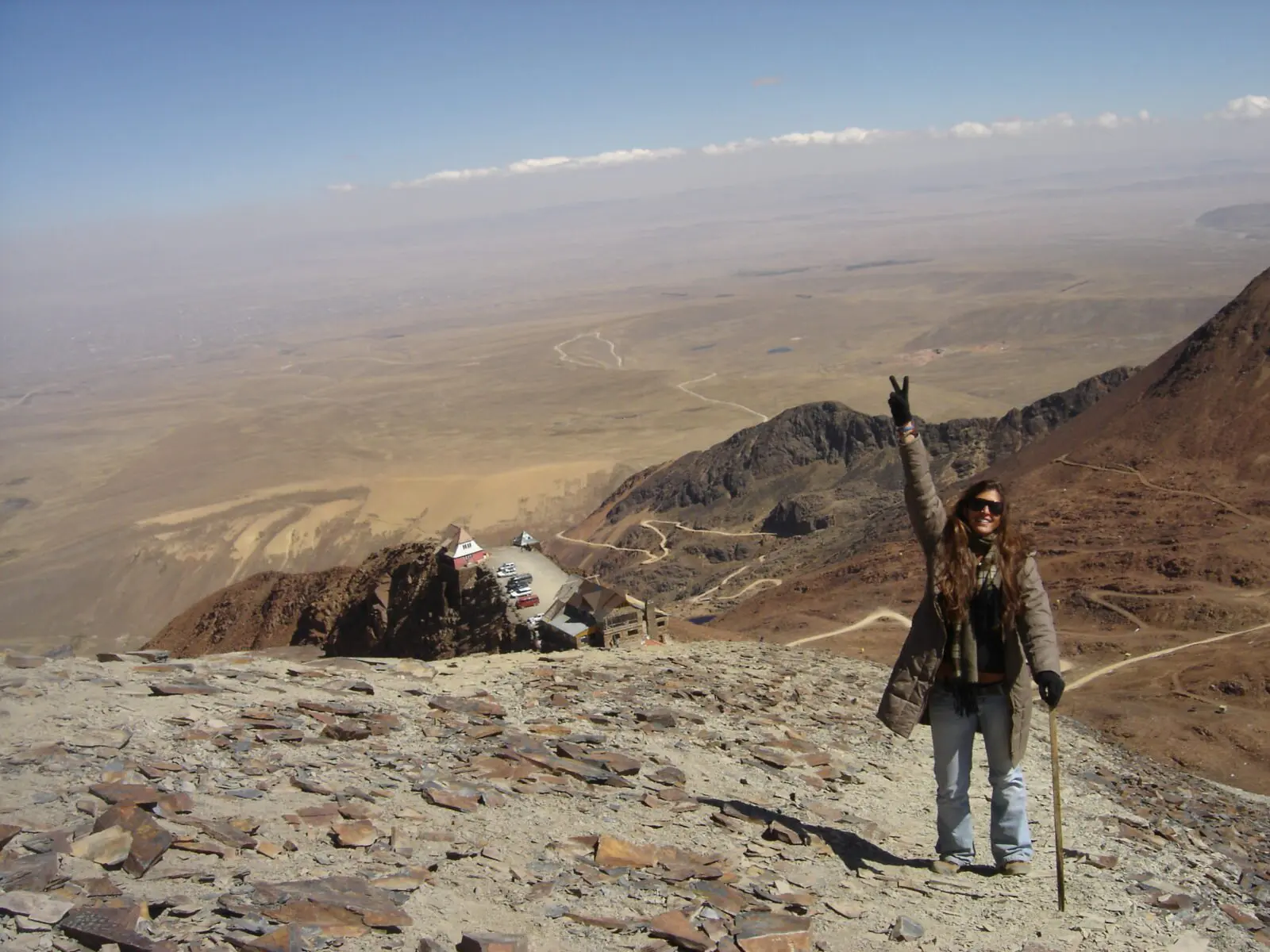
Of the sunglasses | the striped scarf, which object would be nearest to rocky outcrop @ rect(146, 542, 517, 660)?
the striped scarf

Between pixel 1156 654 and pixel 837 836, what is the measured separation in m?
15.5

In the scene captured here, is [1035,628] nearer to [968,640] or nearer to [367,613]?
[968,640]

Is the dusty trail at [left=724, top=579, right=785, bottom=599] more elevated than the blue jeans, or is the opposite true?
the blue jeans

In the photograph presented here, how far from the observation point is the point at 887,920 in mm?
5020

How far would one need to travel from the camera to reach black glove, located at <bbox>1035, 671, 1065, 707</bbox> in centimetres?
508

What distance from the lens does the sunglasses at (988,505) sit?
5.18m

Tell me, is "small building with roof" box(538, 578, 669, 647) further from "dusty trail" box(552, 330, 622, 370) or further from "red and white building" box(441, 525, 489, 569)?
"dusty trail" box(552, 330, 622, 370)

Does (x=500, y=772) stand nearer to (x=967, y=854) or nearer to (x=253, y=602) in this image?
(x=967, y=854)

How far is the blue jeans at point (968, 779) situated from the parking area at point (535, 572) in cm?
1150

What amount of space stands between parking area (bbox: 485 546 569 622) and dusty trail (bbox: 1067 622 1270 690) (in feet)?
30.8

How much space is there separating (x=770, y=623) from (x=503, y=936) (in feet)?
68.7

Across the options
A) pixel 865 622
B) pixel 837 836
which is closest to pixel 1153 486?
pixel 865 622

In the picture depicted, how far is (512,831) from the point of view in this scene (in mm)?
5598

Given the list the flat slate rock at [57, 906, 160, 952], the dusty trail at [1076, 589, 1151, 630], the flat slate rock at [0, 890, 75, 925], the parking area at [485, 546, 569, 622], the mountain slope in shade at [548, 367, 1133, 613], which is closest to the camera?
the flat slate rock at [57, 906, 160, 952]
